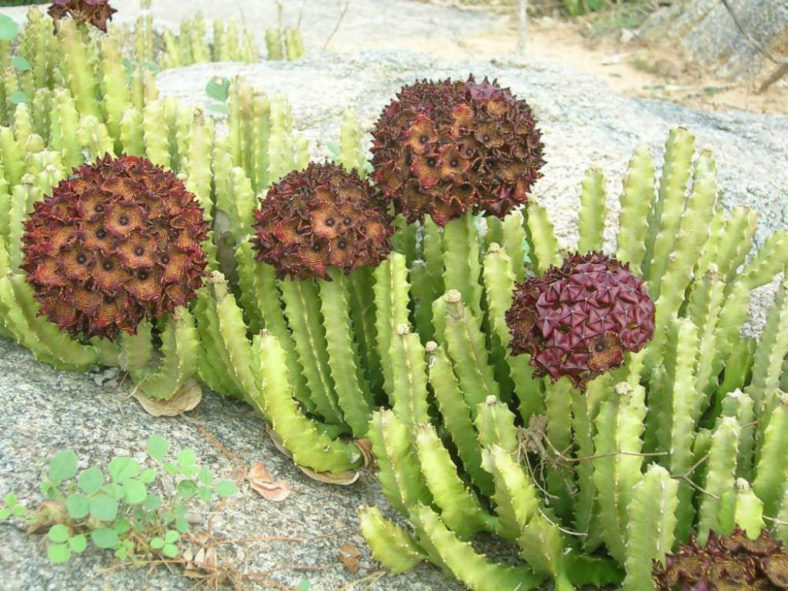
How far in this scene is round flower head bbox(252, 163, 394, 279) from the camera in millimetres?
2469

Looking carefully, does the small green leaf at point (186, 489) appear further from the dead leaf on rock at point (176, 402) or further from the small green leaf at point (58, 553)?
the dead leaf on rock at point (176, 402)

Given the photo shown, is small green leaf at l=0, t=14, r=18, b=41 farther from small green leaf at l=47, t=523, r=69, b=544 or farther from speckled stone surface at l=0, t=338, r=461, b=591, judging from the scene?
small green leaf at l=47, t=523, r=69, b=544

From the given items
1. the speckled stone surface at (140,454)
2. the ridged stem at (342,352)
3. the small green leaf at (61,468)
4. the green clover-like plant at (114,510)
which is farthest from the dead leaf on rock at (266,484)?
the small green leaf at (61,468)

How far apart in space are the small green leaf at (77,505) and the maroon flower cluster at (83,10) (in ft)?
7.71

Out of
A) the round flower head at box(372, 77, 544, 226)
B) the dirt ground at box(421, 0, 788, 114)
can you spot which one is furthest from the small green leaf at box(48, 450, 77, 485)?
the dirt ground at box(421, 0, 788, 114)

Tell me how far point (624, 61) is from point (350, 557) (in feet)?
30.5

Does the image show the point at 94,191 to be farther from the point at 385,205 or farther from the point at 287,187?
the point at 385,205

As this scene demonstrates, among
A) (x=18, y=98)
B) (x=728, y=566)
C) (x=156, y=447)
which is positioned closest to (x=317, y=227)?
(x=156, y=447)

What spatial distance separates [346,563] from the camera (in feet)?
7.66

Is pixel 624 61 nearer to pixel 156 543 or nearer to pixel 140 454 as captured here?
pixel 140 454

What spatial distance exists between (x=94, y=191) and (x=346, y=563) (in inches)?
47.8

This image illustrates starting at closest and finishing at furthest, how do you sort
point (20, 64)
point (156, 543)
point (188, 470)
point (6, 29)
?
point (156, 543) < point (188, 470) < point (6, 29) < point (20, 64)

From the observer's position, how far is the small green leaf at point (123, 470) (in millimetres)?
2117

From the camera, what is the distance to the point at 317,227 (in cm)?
246
